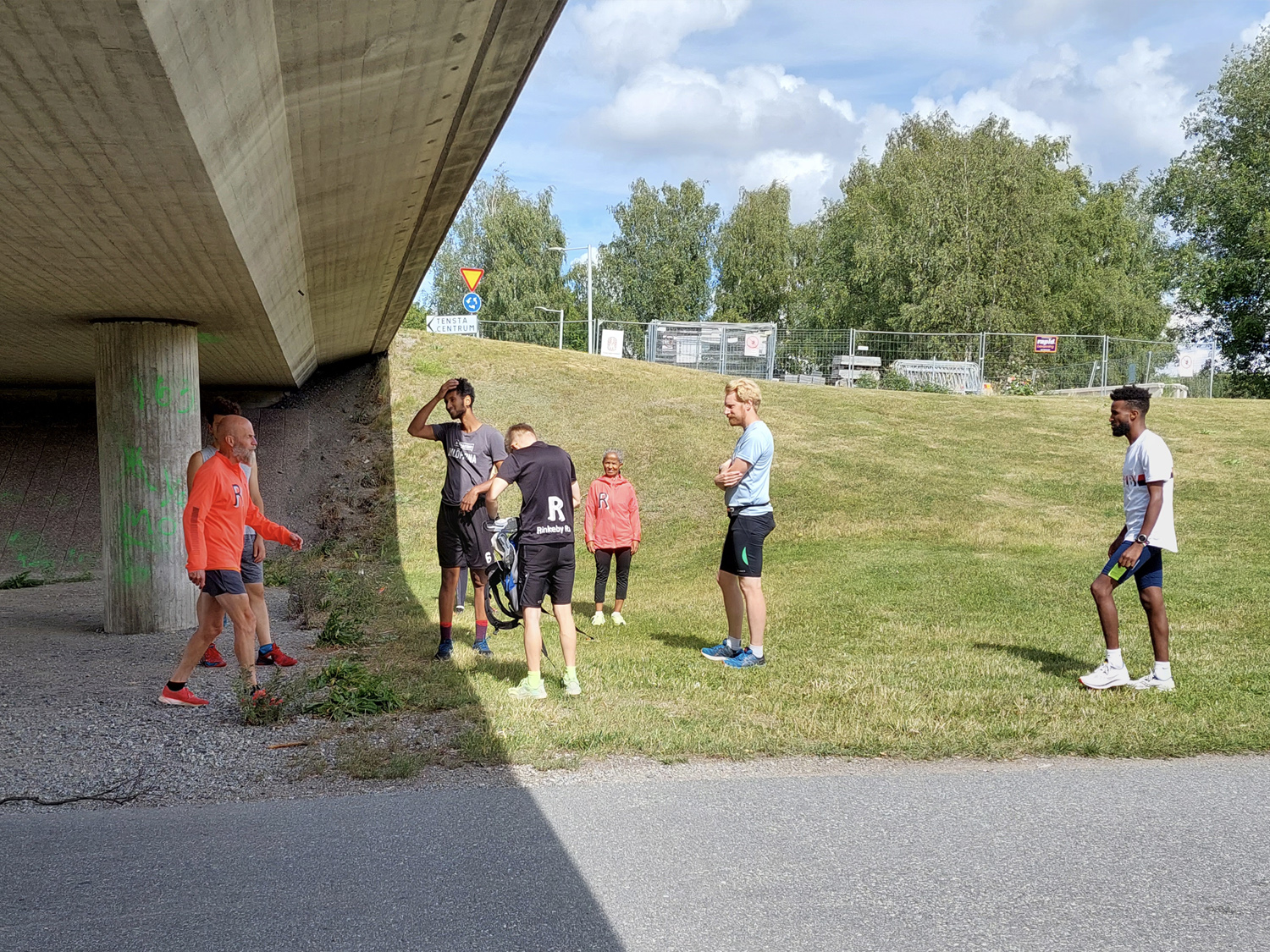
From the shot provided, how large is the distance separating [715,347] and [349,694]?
90.7ft

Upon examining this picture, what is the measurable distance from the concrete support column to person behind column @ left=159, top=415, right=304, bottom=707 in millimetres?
3578

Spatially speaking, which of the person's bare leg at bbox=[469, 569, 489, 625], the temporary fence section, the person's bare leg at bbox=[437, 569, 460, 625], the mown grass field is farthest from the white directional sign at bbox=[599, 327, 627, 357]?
the person's bare leg at bbox=[437, 569, 460, 625]

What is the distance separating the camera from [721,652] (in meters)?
8.12

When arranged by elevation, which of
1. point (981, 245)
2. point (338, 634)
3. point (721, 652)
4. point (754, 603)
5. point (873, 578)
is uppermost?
point (981, 245)

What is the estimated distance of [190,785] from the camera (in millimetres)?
5152

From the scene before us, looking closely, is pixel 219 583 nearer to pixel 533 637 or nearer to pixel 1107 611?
pixel 533 637

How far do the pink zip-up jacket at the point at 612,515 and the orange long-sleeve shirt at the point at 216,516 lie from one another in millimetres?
3943

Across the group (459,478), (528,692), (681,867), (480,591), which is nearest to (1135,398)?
(528,692)

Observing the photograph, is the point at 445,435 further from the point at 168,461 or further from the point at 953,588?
the point at 953,588

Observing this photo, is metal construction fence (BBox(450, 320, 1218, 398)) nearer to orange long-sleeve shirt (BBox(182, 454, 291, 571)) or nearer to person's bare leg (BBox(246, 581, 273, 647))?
person's bare leg (BBox(246, 581, 273, 647))

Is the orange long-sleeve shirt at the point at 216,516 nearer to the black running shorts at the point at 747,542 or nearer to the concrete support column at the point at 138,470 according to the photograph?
the black running shorts at the point at 747,542

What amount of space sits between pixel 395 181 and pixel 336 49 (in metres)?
3.15

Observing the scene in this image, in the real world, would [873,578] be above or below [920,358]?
below

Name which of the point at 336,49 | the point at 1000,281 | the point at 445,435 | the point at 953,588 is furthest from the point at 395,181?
the point at 1000,281
